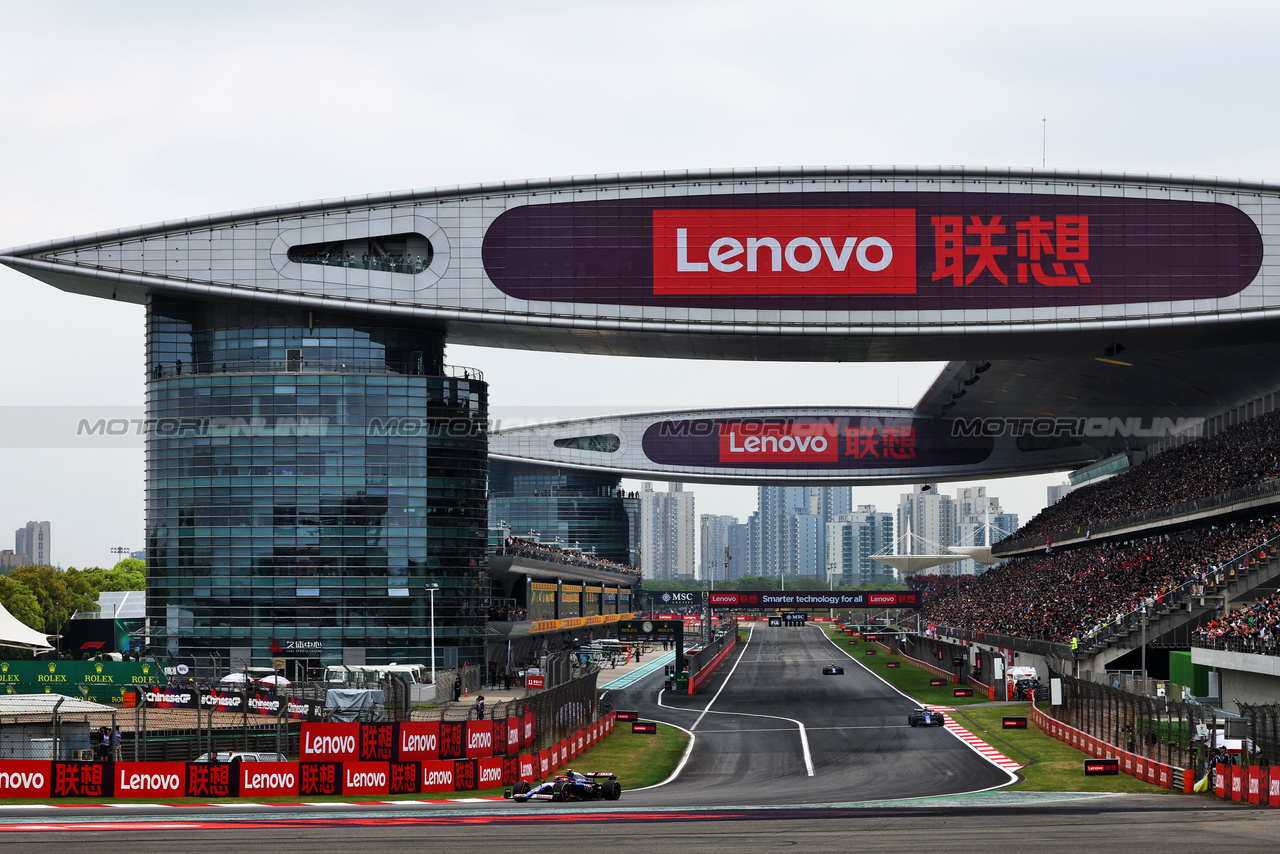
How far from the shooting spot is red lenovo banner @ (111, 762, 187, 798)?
98.5 feet

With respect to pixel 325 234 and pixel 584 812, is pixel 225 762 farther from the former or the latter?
pixel 325 234

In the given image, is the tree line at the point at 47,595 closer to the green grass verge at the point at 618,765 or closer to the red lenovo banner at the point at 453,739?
the green grass verge at the point at 618,765

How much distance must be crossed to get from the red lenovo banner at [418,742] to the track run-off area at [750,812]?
2718mm

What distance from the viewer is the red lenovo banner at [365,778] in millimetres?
31500

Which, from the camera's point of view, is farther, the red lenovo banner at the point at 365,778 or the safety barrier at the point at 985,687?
the safety barrier at the point at 985,687

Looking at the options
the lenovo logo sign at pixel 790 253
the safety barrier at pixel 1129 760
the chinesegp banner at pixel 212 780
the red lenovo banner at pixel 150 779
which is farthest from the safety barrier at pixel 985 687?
the red lenovo banner at pixel 150 779

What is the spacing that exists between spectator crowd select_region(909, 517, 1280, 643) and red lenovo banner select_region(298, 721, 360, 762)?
34.8m

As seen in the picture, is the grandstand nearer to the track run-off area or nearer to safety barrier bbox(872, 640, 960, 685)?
safety barrier bbox(872, 640, 960, 685)

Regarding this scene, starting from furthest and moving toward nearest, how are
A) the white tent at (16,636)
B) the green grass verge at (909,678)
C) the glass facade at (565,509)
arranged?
1. the glass facade at (565,509)
2. the green grass verge at (909,678)
3. the white tent at (16,636)

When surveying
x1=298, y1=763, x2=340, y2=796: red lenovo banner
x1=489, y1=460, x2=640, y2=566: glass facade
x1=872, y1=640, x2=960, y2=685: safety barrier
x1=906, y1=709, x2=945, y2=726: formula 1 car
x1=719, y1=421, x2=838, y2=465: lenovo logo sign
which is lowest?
x1=872, y1=640, x2=960, y2=685: safety barrier

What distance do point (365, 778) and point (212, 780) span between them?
3.62m

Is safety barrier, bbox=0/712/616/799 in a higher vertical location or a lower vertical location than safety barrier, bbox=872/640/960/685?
higher

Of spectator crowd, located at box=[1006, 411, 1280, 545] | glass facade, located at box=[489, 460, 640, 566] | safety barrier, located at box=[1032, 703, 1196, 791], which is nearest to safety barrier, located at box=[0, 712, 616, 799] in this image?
safety barrier, located at box=[1032, 703, 1196, 791]

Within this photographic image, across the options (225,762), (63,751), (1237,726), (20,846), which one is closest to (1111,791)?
(1237,726)
